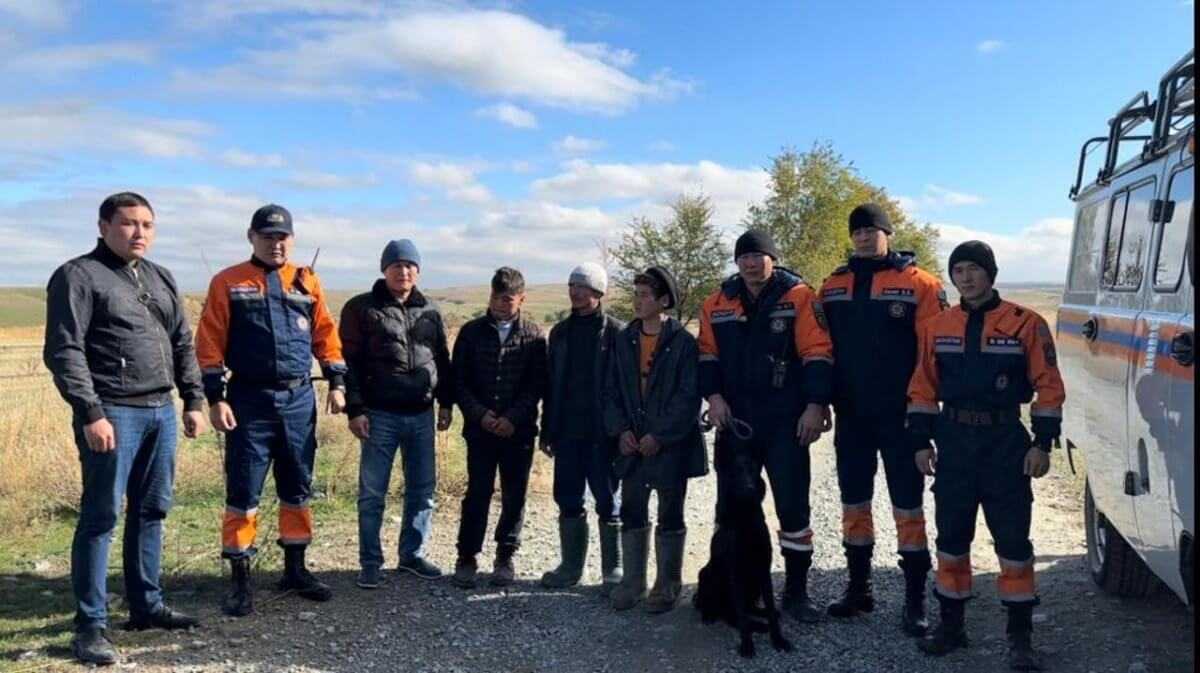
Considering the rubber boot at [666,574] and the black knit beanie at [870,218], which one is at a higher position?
the black knit beanie at [870,218]

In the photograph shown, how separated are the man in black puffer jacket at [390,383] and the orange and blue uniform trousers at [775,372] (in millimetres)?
1761

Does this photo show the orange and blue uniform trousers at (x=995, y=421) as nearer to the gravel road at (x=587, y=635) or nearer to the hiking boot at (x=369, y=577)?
the gravel road at (x=587, y=635)

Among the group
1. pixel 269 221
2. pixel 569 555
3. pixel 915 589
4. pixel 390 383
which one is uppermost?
pixel 269 221

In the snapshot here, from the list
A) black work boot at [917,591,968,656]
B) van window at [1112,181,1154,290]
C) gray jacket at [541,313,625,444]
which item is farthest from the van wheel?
gray jacket at [541,313,625,444]

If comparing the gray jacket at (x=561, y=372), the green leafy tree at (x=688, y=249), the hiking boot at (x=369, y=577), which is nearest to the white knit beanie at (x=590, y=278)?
the gray jacket at (x=561, y=372)

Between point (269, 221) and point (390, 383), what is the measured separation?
118 cm

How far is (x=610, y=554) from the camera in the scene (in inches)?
224

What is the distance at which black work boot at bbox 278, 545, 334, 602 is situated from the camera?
5.48m

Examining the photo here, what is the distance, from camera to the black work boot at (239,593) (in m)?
5.18

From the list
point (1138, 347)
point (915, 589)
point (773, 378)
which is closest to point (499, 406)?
point (773, 378)

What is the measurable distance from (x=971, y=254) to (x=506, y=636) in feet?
10.4

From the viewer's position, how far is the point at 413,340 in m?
5.65

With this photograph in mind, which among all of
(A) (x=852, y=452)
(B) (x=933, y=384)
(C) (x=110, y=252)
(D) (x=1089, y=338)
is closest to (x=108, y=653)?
(C) (x=110, y=252)

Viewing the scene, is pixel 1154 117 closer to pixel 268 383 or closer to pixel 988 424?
pixel 988 424
